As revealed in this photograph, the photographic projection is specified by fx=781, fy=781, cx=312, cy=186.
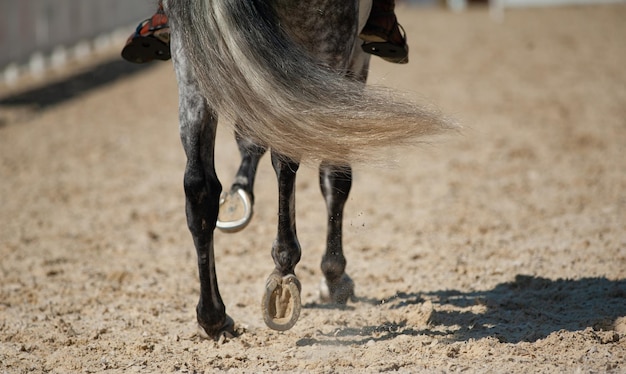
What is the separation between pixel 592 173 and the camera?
6949 mm

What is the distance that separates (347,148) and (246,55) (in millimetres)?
549

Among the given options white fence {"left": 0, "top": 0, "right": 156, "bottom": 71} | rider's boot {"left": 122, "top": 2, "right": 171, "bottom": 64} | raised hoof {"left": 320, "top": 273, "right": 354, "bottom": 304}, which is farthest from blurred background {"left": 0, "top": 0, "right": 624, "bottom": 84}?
raised hoof {"left": 320, "top": 273, "right": 354, "bottom": 304}

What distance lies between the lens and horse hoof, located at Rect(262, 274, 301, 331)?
3.49 metres

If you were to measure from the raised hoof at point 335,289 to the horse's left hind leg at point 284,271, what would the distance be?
631 mm

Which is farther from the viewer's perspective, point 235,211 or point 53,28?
point 53,28

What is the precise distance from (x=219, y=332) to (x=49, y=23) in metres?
12.6

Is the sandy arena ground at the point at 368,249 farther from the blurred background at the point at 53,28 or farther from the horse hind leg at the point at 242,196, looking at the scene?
the blurred background at the point at 53,28

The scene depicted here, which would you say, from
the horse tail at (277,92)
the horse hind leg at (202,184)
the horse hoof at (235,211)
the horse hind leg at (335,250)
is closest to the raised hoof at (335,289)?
the horse hind leg at (335,250)

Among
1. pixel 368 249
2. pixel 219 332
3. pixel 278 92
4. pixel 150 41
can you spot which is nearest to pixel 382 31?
pixel 278 92

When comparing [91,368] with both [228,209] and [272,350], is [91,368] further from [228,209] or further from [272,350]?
[228,209]

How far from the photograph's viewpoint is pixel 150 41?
3887 mm

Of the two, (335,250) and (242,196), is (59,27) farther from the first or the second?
(335,250)

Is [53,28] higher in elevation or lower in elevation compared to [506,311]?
higher

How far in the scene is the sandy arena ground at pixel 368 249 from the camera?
11.3ft
